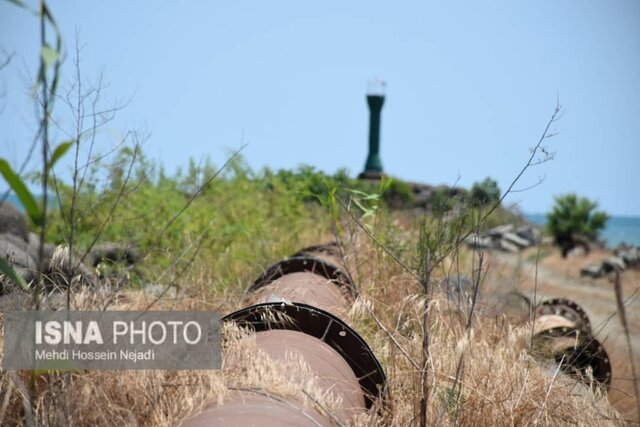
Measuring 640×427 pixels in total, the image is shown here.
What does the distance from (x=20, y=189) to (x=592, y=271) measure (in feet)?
54.8

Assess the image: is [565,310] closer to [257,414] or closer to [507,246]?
[257,414]

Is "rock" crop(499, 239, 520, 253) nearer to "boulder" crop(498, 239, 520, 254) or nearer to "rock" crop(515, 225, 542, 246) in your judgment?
"boulder" crop(498, 239, 520, 254)

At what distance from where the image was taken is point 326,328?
3.62 metres

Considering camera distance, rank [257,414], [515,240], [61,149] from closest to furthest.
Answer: [61,149], [257,414], [515,240]

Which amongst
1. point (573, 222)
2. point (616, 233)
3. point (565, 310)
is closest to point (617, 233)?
point (573, 222)

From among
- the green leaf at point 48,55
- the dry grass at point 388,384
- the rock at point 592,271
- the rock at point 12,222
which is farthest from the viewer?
the rock at point 592,271

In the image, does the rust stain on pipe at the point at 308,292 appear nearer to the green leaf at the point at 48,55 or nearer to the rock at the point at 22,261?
the rock at the point at 22,261

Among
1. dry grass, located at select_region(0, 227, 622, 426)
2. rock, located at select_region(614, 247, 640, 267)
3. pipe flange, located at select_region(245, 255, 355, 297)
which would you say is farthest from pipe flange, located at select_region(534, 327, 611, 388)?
rock, located at select_region(614, 247, 640, 267)

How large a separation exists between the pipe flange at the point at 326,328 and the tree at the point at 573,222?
20979mm

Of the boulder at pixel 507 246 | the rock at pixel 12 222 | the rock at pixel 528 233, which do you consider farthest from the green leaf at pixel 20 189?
the rock at pixel 528 233

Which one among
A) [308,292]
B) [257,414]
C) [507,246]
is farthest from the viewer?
[507,246]

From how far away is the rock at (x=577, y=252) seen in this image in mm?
22450

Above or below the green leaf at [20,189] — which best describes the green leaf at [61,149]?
above

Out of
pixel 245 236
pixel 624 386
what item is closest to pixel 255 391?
pixel 624 386
